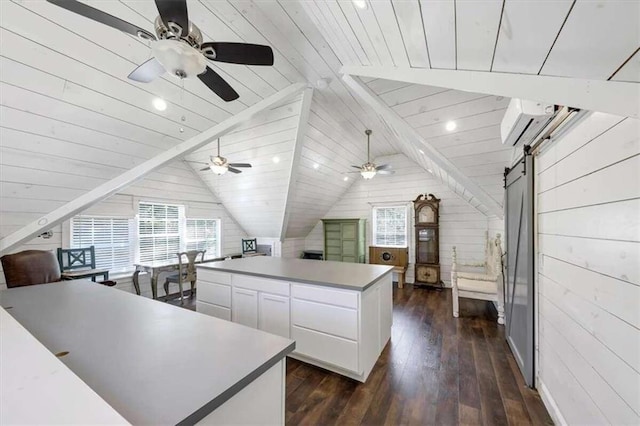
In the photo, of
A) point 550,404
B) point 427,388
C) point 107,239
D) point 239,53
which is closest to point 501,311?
point 550,404

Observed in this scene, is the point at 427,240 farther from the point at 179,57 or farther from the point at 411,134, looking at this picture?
the point at 179,57

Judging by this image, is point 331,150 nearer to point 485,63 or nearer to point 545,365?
point 485,63

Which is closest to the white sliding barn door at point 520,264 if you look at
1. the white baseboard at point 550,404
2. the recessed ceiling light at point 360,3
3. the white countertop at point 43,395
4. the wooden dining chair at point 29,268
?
the white baseboard at point 550,404

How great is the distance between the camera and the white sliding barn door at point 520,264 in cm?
210

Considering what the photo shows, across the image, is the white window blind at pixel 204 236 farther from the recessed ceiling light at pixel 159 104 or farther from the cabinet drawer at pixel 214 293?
the recessed ceiling light at pixel 159 104

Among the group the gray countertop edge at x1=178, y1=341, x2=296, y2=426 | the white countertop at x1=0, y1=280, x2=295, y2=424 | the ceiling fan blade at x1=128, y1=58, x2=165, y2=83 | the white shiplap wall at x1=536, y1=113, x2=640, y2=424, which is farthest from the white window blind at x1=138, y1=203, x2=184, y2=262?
the white shiplap wall at x1=536, y1=113, x2=640, y2=424

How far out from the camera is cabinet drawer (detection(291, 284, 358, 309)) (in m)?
2.10

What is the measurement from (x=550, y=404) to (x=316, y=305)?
1.84m

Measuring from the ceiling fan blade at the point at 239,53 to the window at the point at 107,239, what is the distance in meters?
3.87

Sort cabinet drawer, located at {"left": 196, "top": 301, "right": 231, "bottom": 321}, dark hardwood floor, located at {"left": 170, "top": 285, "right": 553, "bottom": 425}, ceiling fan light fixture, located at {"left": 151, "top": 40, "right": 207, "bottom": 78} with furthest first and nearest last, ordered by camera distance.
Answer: cabinet drawer, located at {"left": 196, "top": 301, "right": 231, "bottom": 321}, dark hardwood floor, located at {"left": 170, "top": 285, "right": 553, "bottom": 425}, ceiling fan light fixture, located at {"left": 151, "top": 40, "right": 207, "bottom": 78}

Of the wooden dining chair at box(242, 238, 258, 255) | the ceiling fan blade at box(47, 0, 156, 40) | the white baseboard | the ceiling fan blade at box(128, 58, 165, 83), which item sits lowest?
the white baseboard

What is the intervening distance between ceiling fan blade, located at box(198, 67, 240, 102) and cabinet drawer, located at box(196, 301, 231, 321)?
223 cm

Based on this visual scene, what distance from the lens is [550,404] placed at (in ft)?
5.93

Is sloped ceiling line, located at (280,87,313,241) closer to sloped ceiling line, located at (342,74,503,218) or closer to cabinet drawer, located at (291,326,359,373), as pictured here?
sloped ceiling line, located at (342,74,503,218)
